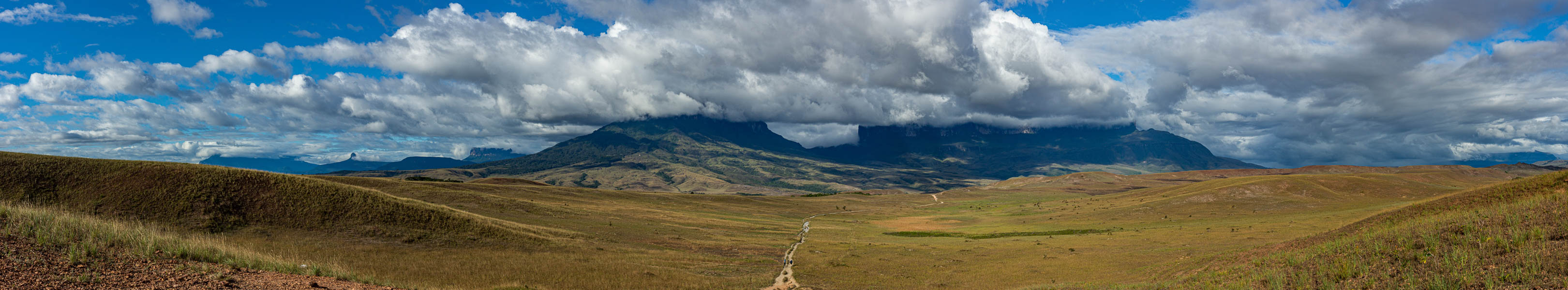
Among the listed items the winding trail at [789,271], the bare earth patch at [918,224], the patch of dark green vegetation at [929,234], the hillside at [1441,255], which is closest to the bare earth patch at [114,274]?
the winding trail at [789,271]

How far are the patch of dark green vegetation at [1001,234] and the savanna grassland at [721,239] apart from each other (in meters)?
0.55

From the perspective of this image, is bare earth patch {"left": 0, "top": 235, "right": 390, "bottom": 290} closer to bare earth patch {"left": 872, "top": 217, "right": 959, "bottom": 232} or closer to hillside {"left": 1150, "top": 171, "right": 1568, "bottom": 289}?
hillside {"left": 1150, "top": 171, "right": 1568, "bottom": 289}

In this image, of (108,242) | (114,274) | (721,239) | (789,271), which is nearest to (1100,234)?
(721,239)

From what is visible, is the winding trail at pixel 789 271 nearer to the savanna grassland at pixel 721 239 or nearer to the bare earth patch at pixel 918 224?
the savanna grassland at pixel 721 239

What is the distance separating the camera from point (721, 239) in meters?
49.9

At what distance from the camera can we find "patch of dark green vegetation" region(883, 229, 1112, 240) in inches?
2291

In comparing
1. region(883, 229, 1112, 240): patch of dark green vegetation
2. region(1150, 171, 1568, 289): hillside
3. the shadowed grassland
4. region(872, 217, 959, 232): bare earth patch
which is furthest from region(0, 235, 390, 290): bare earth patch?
region(872, 217, 959, 232): bare earth patch

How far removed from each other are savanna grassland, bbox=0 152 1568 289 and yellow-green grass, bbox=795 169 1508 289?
1.16ft

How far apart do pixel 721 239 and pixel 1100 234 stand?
34039 millimetres

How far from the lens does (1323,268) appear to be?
15000 mm

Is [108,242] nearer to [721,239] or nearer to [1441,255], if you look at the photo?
[1441,255]

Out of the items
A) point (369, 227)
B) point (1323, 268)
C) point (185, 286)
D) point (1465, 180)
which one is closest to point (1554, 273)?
point (1323, 268)

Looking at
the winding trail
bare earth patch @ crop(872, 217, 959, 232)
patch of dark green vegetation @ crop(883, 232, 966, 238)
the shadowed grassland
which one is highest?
the shadowed grassland

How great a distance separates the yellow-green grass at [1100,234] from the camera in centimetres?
3042
